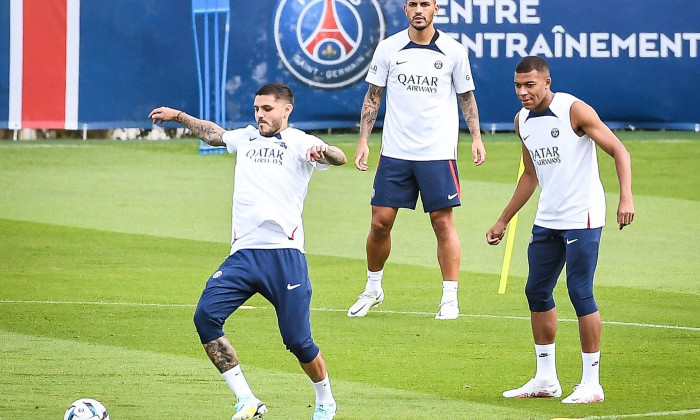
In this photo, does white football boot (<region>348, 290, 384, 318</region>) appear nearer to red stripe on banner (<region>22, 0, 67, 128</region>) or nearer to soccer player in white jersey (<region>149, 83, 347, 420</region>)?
soccer player in white jersey (<region>149, 83, 347, 420</region>)

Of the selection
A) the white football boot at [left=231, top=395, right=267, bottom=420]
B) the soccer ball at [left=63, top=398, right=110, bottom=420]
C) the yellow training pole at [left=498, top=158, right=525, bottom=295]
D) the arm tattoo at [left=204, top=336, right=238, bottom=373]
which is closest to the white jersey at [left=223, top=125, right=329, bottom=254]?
the arm tattoo at [left=204, top=336, right=238, bottom=373]

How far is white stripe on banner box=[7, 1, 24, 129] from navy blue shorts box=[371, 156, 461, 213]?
377 inches

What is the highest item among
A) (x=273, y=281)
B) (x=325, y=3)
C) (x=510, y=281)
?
(x=325, y=3)

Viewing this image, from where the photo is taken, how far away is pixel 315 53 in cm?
1953

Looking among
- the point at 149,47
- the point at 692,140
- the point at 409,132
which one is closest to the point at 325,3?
the point at 149,47

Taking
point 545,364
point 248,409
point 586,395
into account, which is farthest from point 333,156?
point 586,395

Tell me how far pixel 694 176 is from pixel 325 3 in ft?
18.2

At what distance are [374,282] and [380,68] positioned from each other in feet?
5.49

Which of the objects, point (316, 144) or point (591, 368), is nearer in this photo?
point (316, 144)

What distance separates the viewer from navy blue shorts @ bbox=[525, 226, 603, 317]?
8.09 metres

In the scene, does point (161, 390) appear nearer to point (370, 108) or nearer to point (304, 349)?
point (304, 349)

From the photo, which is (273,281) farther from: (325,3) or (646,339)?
(325,3)

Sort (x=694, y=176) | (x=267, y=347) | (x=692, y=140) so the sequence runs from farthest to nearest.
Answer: (x=692, y=140) < (x=694, y=176) < (x=267, y=347)

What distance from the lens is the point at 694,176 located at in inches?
766
